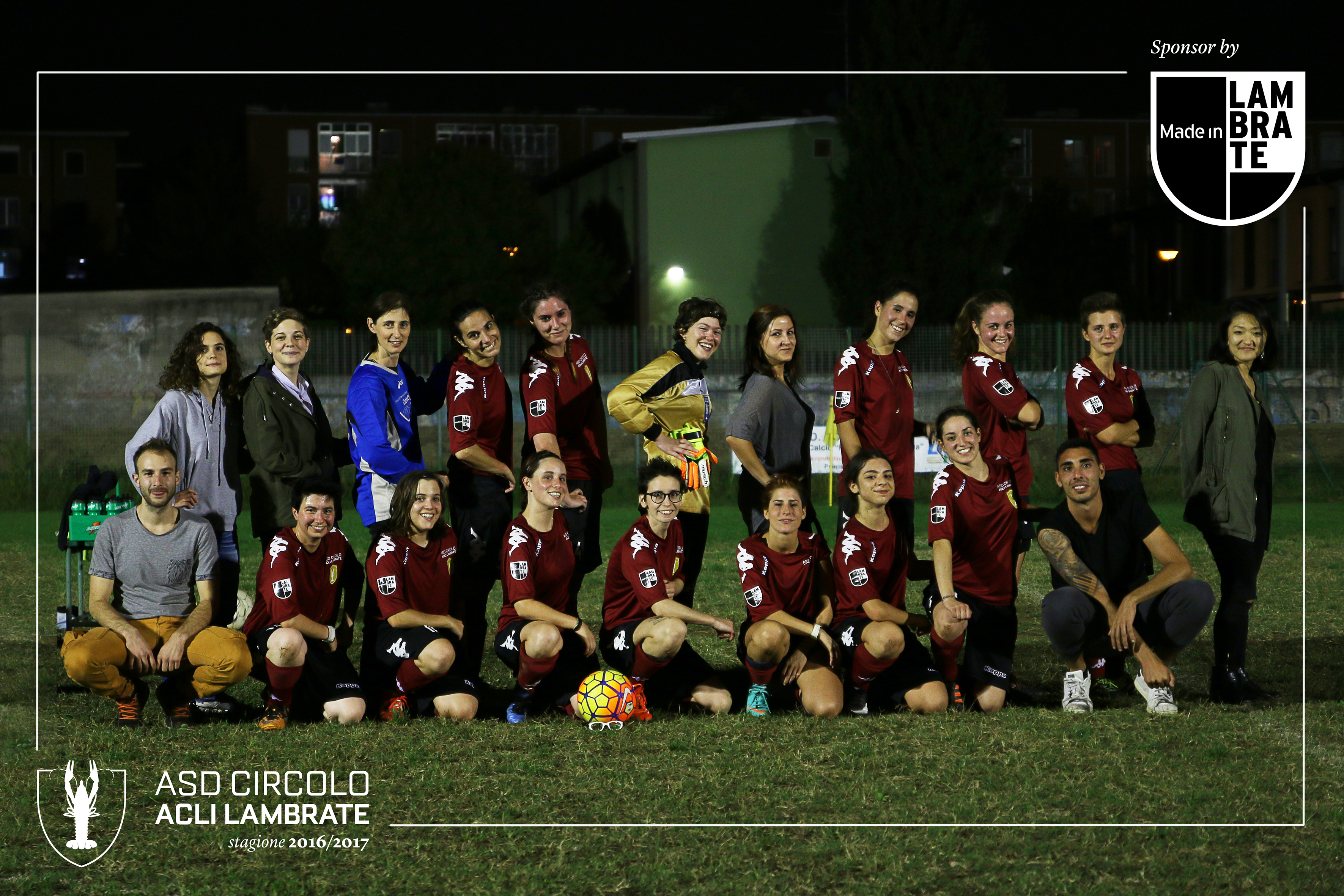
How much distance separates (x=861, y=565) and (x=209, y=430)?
294cm

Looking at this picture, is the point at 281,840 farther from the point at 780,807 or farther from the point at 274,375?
the point at 274,375

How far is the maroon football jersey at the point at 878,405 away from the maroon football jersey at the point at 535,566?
1.42 metres

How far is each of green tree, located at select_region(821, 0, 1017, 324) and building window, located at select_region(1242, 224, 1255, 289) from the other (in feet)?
23.8

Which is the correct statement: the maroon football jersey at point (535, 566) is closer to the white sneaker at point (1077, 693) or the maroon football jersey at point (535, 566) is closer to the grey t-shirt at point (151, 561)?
the grey t-shirt at point (151, 561)

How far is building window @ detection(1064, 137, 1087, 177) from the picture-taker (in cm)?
6538

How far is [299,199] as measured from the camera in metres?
69.1

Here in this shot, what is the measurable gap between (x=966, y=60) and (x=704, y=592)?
25.9 metres

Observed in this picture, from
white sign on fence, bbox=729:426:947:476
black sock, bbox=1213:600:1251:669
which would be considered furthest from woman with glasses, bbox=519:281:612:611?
Result: white sign on fence, bbox=729:426:947:476

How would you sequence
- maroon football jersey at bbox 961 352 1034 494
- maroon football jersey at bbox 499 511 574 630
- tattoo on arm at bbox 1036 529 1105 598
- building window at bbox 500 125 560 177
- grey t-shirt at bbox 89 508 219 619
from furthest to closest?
1. building window at bbox 500 125 560 177
2. maroon football jersey at bbox 961 352 1034 494
3. tattoo on arm at bbox 1036 529 1105 598
4. maroon football jersey at bbox 499 511 574 630
5. grey t-shirt at bbox 89 508 219 619

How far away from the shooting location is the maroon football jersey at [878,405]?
660cm

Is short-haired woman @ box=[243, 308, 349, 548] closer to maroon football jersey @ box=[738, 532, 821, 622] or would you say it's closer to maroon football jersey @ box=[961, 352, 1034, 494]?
maroon football jersey @ box=[738, 532, 821, 622]

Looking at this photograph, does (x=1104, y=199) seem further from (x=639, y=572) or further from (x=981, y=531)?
(x=639, y=572)

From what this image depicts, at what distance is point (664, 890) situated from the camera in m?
3.89

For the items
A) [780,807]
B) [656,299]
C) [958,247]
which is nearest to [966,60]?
[958,247]
